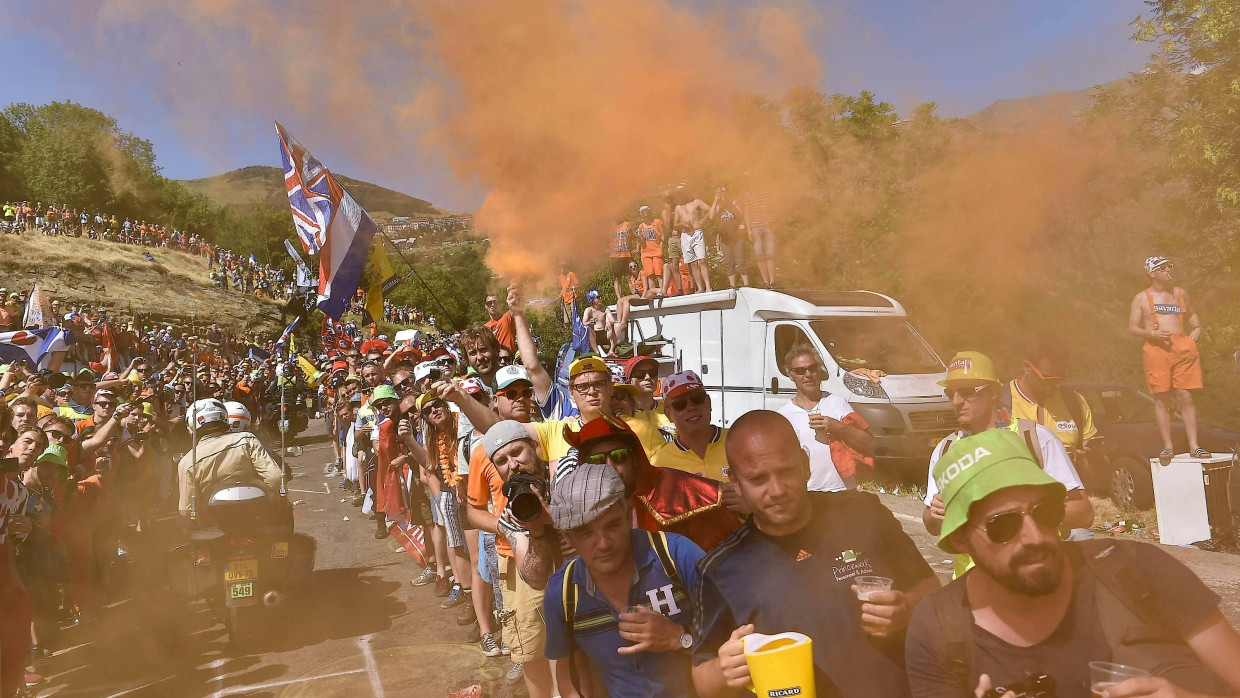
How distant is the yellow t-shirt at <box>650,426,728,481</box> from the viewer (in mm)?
4371

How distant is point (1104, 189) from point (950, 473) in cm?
1748

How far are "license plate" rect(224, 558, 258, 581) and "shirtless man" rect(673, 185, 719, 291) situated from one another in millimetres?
9882

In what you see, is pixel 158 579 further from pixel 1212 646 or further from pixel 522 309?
pixel 1212 646

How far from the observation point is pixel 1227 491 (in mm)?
7578

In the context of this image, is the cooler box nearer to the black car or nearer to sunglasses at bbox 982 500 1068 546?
the black car

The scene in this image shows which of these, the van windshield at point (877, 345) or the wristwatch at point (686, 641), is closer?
the wristwatch at point (686, 641)

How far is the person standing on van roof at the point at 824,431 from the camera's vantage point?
16.3ft

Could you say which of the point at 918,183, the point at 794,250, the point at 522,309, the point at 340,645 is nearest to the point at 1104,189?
the point at 918,183

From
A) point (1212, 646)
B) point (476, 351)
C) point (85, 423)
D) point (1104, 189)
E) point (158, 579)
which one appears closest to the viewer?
point (1212, 646)

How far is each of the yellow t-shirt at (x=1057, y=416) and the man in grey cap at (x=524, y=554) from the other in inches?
118

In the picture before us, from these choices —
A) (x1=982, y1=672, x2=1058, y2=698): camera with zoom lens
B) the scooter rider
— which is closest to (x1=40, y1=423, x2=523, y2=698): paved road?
the scooter rider

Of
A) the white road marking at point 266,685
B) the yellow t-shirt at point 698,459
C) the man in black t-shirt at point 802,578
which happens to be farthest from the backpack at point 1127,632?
the white road marking at point 266,685

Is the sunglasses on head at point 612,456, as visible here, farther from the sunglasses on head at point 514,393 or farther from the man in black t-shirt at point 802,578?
the sunglasses on head at point 514,393

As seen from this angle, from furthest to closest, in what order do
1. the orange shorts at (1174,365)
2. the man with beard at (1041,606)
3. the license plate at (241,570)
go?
1. the orange shorts at (1174,365)
2. the license plate at (241,570)
3. the man with beard at (1041,606)
